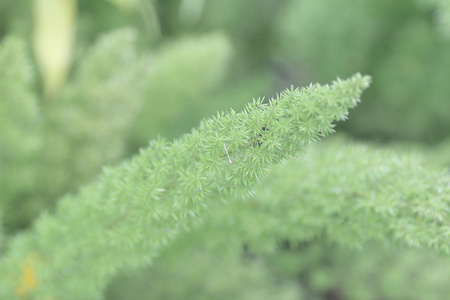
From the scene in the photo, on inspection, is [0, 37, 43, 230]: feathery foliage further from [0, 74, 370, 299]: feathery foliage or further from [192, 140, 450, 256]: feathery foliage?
[192, 140, 450, 256]: feathery foliage

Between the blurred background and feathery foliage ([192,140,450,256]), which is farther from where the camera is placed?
the blurred background


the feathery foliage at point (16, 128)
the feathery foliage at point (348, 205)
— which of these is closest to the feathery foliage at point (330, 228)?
the feathery foliage at point (348, 205)

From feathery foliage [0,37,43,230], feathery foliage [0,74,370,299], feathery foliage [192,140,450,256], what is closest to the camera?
feathery foliage [0,74,370,299]

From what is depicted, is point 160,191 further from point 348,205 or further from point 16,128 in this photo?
point 16,128

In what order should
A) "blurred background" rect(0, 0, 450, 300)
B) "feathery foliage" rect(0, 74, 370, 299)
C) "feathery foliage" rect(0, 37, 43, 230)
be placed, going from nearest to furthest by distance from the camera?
"feathery foliage" rect(0, 74, 370, 299) < "feathery foliage" rect(0, 37, 43, 230) < "blurred background" rect(0, 0, 450, 300)

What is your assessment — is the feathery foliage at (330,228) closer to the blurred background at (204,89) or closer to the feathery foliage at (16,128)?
the blurred background at (204,89)

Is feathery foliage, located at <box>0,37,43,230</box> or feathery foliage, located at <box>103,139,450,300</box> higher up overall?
feathery foliage, located at <box>0,37,43,230</box>

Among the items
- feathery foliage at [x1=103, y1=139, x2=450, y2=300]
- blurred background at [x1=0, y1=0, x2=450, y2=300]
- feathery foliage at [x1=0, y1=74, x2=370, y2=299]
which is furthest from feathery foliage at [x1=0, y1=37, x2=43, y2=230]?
feathery foliage at [x1=103, y1=139, x2=450, y2=300]
